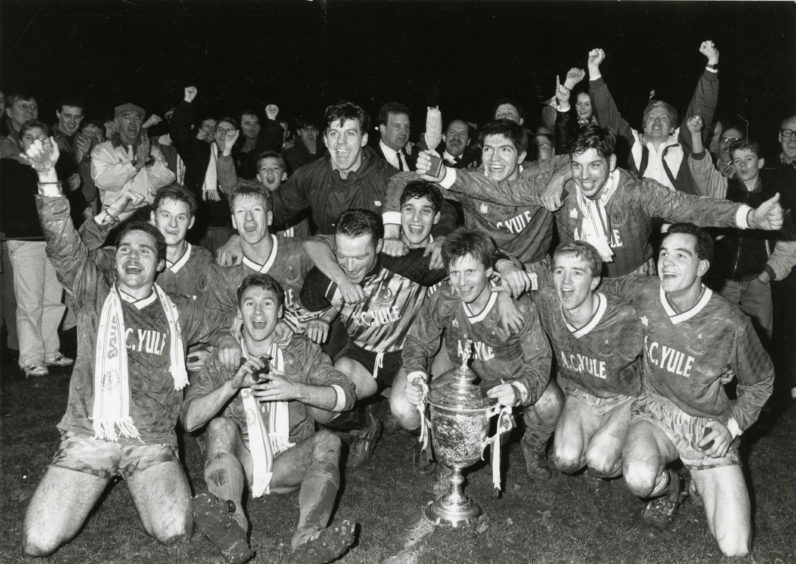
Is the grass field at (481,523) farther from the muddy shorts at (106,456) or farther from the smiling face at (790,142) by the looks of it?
the smiling face at (790,142)

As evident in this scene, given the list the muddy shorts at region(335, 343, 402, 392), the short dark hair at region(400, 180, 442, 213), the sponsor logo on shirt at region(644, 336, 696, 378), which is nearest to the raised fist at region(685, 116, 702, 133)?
the short dark hair at region(400, 180, 442, 213)

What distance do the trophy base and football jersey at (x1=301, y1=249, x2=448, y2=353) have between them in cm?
145

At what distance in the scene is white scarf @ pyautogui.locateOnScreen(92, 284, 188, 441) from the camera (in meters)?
4.25

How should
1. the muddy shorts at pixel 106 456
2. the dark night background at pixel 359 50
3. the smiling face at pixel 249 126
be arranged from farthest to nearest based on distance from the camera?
the dark night background at pixel 359 50, the smiling face at pixel 249 126, the muddy shorts at pixel 106 456

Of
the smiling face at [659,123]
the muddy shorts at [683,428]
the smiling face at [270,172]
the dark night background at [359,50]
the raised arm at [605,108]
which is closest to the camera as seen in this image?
the muddy shorts at [683,428]

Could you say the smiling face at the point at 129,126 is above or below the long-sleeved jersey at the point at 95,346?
above

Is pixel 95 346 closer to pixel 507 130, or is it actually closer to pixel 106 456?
pixel 106 456

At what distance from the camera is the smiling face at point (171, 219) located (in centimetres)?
534

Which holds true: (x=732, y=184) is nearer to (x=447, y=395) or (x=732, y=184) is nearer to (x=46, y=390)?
(x=447, y=395)

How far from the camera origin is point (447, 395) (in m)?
4.21

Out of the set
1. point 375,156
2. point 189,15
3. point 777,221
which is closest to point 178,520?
point 375,156

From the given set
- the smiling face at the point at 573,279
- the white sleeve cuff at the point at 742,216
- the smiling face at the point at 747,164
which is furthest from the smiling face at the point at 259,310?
the smiling face at the point at 747,164

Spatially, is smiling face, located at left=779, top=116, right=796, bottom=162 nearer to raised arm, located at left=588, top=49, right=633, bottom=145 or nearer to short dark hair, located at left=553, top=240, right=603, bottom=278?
raised arm, located at left=588, top=49, right=633, bottom=145

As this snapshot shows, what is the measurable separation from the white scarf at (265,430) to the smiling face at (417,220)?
60.5 inches
